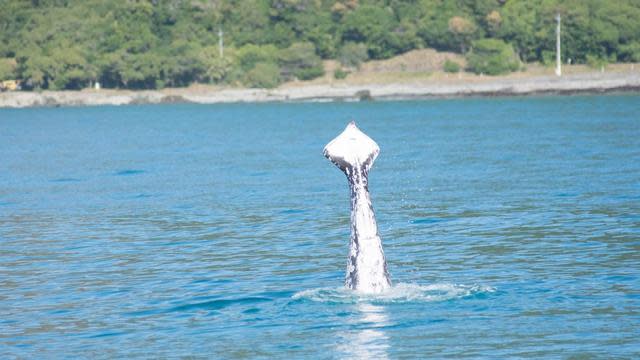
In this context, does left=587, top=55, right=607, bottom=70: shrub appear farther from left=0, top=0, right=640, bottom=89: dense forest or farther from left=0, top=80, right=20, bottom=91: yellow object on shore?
left=0, top=80, right=20, bottom=91: yellow object on shore

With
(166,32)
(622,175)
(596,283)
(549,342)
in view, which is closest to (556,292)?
(596,283)

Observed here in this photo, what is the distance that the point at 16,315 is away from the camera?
20.8 m

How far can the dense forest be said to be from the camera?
513ft

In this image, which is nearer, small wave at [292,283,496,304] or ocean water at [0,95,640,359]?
ocean water at [0,95,640,359]

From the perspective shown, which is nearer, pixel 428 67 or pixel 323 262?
pixel 323 262

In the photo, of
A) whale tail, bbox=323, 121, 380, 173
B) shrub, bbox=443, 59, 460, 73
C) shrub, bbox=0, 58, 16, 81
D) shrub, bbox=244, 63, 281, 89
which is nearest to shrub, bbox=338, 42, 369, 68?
shrub, bbox=244, 63, 281, 89

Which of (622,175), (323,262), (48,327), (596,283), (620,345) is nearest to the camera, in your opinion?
(620,345)

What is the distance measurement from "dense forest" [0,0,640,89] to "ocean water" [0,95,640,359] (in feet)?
326

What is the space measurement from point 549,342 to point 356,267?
273cm

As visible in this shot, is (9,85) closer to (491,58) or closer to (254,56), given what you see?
(254,56)

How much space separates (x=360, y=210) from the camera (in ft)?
57.5

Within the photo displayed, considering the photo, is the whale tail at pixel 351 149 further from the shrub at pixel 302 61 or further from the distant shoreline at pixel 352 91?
the shrub at pixel 302 61

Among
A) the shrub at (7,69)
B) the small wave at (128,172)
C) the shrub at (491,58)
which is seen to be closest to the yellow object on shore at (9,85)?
the shrub at (7,69)

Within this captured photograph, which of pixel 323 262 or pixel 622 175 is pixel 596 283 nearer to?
pixel 323 262
